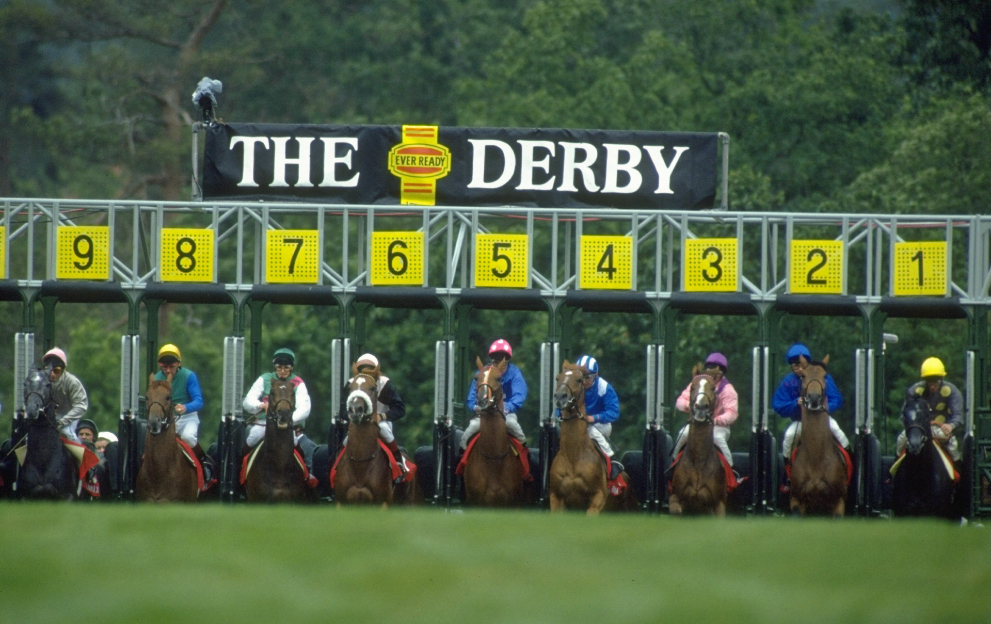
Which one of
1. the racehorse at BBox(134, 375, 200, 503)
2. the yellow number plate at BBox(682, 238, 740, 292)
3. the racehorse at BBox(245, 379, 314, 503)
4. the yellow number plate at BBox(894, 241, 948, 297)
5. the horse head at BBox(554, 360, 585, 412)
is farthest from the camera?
the yellow number plate at BBox(682, 238, 740, 292)

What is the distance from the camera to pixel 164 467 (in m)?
13.5

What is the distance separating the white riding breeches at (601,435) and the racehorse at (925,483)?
2382mm

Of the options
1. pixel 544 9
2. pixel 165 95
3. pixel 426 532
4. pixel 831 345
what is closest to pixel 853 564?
pixel 426 532

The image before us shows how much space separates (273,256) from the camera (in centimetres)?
1470

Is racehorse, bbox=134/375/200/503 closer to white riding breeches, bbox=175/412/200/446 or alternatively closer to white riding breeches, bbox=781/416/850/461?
white riding breeches, bbox=175/412/200/446

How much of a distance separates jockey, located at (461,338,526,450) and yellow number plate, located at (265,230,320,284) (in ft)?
6.09

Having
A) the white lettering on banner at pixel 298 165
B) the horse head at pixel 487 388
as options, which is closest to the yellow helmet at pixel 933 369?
Result: the horse head at pixel 487 388

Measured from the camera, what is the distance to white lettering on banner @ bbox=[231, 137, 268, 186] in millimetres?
15023

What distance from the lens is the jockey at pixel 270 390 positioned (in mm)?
13688

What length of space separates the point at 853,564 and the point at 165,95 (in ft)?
103

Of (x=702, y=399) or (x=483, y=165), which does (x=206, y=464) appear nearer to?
(x=483, y=165)

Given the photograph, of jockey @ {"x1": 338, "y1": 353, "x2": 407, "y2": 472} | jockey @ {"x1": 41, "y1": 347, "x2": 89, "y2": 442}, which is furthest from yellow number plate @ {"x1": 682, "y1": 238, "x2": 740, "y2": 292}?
jockey @ {"x1": 41, "y1": 347, "x2": 89, "y2": 442}

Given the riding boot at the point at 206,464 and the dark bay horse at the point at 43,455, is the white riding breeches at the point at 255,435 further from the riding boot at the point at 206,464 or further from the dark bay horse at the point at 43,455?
the dark bay horse at the point at 43,455

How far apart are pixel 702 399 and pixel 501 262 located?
2.47 meters
